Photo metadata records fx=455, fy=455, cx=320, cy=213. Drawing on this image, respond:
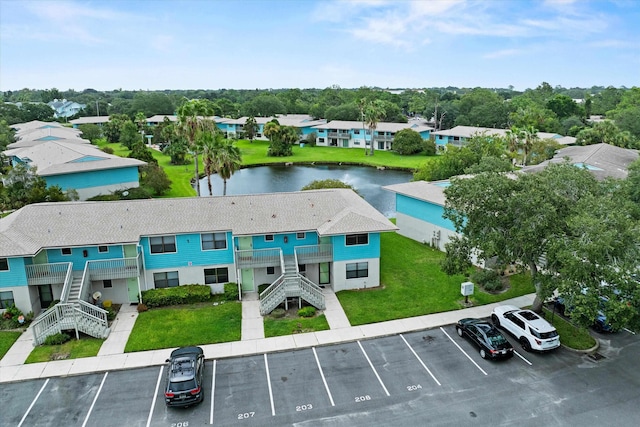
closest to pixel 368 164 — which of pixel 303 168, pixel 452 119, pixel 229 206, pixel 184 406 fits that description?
pixel 303 168

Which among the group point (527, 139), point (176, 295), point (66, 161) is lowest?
point (176, 295)

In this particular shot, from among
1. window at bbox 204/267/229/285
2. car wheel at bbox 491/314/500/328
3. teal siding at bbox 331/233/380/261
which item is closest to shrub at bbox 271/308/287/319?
window at bbox 204/267/229/285

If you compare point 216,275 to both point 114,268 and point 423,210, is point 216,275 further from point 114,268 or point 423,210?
point 423,210

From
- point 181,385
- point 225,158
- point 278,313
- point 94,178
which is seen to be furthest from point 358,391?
point 94,178

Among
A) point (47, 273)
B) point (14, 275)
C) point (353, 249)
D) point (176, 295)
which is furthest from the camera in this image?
point (353, 249)

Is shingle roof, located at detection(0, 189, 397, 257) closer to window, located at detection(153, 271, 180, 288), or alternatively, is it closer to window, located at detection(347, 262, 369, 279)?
window, located at detection(347, 262, 369, 279)

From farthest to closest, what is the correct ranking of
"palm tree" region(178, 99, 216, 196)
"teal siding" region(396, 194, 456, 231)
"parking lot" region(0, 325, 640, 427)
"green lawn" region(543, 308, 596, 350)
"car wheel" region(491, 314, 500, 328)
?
"palm tree" region(178, 99, 216, 196) → "teal siding" region(396, 194, 456, 231) → "car wheel" region(491, 314, 500, 328) → "green lawn" region(543, 308, 596, 350) → "parking lot" region(0, 325, 640, 427)

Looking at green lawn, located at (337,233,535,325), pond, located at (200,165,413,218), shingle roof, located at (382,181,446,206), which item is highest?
shingle roof, located at (382,181,446,206)
